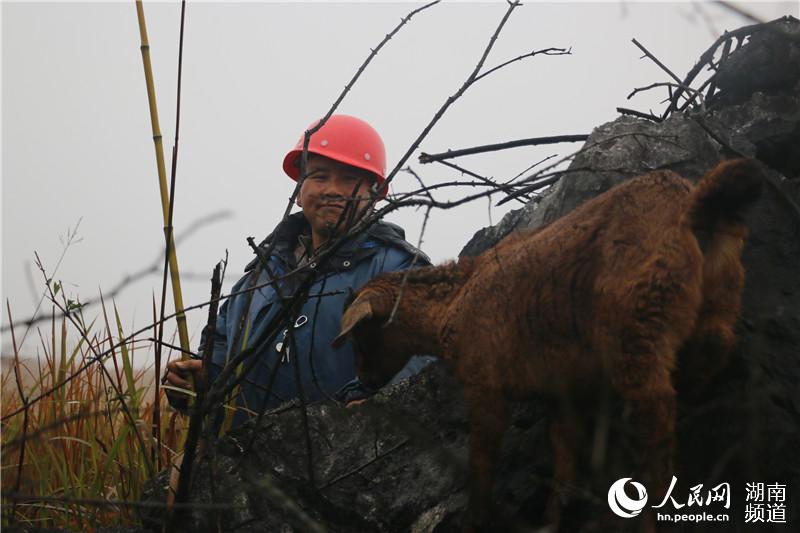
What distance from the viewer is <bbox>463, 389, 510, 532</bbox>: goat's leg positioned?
2.23m

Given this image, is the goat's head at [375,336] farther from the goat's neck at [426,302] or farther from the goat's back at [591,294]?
the goat's back at [591,294]

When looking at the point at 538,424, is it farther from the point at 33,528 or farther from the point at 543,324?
the point at 33,528

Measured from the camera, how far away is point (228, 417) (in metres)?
3.50

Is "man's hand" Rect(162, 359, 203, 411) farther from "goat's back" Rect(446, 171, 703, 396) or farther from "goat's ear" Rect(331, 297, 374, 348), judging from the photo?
"goat's back" Rect(446, 171, 703, 396)

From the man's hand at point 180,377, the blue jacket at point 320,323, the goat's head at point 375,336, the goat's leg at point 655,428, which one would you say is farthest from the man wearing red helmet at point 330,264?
the goat's leg at point 655,428

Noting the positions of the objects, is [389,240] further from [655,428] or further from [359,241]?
[655,428]

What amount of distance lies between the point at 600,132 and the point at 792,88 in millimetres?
965

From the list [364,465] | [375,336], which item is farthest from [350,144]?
[364,465]

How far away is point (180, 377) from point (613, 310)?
210cm

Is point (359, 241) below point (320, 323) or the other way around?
the other way around

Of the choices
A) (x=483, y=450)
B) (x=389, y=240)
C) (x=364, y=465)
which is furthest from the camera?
(x=389, y=240)

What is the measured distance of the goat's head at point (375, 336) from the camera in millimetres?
2680

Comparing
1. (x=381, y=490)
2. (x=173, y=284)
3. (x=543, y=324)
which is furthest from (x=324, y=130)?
(x=543, y=324)

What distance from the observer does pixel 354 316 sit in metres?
2.64
